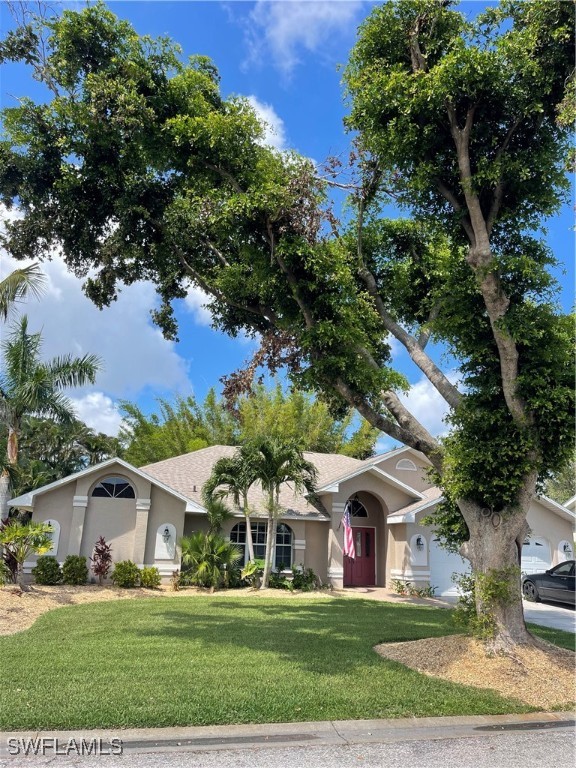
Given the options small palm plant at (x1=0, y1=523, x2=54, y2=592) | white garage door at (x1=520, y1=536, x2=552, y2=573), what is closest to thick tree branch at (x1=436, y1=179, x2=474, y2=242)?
small palm plant at (x1=0, y1=523, x2=54, y2=592)

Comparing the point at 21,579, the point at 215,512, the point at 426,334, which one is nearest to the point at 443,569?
the point at 215,512

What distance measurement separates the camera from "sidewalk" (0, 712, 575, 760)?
535 centimetres

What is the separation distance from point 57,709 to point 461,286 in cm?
847

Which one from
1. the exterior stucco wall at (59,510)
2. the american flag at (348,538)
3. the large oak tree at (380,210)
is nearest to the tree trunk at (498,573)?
the large oak tree at (380,210)

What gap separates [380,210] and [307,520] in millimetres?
12652

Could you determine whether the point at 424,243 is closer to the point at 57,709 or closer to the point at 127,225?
the point at 127,225

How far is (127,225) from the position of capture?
476 inches

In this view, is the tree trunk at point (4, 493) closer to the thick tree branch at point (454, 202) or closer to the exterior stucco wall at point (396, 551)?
the exterior stucco wall at point (396, 551)

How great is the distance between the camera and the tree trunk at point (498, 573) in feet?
28.4

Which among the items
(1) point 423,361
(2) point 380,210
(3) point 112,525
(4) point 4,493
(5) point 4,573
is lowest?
(5) point 4,573

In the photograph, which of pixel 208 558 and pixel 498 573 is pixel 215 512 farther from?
pixel 498 573

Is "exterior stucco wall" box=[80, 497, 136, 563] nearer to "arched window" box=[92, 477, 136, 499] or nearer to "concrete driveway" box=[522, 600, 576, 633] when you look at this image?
"arched window" box=[92, 477, 136, 499]

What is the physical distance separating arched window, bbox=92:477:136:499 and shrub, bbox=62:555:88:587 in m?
2.33

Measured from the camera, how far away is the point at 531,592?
2052cm
